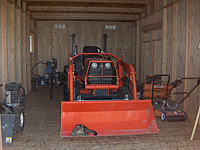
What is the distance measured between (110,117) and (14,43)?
4462 mm

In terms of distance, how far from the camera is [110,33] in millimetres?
12023

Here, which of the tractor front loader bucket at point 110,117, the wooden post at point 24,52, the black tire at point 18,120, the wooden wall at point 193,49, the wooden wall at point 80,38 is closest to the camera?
the black tire at point 18,120

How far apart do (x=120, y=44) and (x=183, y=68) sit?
20.7 ft

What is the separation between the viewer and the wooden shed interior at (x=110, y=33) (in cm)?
582

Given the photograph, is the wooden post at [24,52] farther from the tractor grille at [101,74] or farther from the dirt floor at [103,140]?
the tractor grille at [101,74]

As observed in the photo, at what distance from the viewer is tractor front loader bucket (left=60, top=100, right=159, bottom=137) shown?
4.16 metres

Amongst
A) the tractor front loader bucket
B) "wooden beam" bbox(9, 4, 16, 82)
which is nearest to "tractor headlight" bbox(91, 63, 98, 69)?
the tractor front loader bucket

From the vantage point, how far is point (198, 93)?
Result: 5.34 metres

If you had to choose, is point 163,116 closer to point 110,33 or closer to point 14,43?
point 14,43

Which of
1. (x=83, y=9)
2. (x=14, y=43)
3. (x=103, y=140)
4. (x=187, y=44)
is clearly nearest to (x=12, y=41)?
(x=14, y=43)

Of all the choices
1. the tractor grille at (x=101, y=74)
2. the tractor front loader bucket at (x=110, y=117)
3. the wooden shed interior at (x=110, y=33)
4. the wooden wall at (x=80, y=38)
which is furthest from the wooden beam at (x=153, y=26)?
the tractor front loader bucket at (x=110, y=117)

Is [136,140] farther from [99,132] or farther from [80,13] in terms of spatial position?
[80,13]

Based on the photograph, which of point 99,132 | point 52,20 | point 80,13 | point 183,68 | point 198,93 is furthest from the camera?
point 52,20

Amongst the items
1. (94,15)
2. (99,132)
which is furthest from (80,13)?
(99,132)
